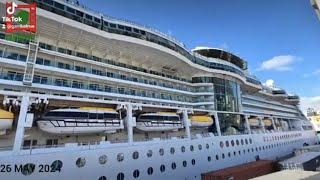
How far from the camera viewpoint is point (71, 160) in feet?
42.9

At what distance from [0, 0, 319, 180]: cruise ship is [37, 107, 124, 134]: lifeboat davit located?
66mm

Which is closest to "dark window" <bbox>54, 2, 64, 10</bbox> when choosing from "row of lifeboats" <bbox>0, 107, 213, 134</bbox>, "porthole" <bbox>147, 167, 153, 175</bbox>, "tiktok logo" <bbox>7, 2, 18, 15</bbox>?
"tiktok logo" <bbox>7, 2, 18, 15</bbox>

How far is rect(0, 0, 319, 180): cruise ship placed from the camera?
521 inches

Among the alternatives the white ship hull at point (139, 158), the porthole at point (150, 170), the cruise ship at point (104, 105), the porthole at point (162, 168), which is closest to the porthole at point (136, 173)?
the cruise ship at point (104, 105)

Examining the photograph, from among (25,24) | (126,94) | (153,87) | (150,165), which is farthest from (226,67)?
(25,24)

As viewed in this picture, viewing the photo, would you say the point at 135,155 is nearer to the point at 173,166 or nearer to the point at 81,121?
the point at 173,166

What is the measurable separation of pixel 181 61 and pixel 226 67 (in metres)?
10.7

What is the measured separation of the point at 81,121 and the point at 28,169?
14.2 feet

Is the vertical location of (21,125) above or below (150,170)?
above

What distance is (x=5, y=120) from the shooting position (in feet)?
40.3

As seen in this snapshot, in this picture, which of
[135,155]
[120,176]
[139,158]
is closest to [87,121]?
[135,155]

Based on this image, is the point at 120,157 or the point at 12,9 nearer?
the point at 120,157

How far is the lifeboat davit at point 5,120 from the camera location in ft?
40.0

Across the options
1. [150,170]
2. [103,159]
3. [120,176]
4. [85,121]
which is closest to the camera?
[103,159]
